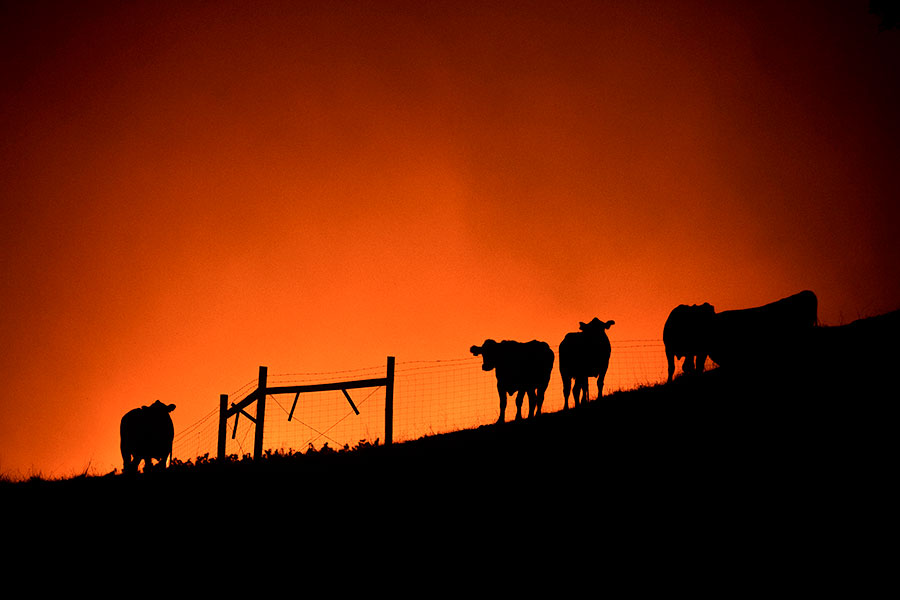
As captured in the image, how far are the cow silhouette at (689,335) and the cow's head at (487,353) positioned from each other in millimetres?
4862

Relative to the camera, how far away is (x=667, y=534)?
20.2 ft

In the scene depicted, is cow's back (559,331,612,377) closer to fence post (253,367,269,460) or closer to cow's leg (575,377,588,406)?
cow's leg (575,377,588,406)

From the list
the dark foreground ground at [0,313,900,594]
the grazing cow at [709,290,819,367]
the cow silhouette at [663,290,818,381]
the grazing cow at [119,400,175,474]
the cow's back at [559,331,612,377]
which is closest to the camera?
the dark foreground ground at [0,313,900,594]

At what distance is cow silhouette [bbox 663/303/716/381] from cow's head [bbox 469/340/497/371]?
16.0 feet

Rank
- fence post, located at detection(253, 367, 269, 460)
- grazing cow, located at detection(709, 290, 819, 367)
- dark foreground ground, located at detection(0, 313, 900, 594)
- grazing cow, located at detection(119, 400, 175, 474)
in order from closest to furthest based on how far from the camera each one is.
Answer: dark foreground ground, located at detection(0, 313, 900, 594) < fence post, located at detection(253, 367, 269, 460) < grazing cow, located at detection(709, 290, 819, 367) < grazing cow, located at detection(119, 400, 175, 474)

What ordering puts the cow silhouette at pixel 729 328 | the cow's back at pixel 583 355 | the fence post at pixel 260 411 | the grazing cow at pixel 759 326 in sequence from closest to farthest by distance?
the fence post at pixel 260 411
the grazing cow at pixel 759 326
the cow silhouette at pixel 729 328
the cow's back at pixel 583 355

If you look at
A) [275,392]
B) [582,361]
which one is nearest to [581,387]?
[582,361]

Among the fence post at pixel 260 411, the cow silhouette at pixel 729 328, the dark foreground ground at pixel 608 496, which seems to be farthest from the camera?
the cow silhouette at pixel 729 328

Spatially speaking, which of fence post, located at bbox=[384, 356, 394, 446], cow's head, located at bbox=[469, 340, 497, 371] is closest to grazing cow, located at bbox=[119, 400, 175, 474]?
fence post, located at bbox=[384, 356, 394, 446]

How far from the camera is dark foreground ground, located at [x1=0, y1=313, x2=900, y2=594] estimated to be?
19.2 ft

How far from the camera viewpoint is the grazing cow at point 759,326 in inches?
634

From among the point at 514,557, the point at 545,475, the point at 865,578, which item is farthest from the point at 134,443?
the point at 865,578

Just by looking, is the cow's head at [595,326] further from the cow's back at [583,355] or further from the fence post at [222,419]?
the fence post at [222,419]

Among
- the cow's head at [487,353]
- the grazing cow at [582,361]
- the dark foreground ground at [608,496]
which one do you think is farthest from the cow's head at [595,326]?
the dark foreground ground at [608,496]
